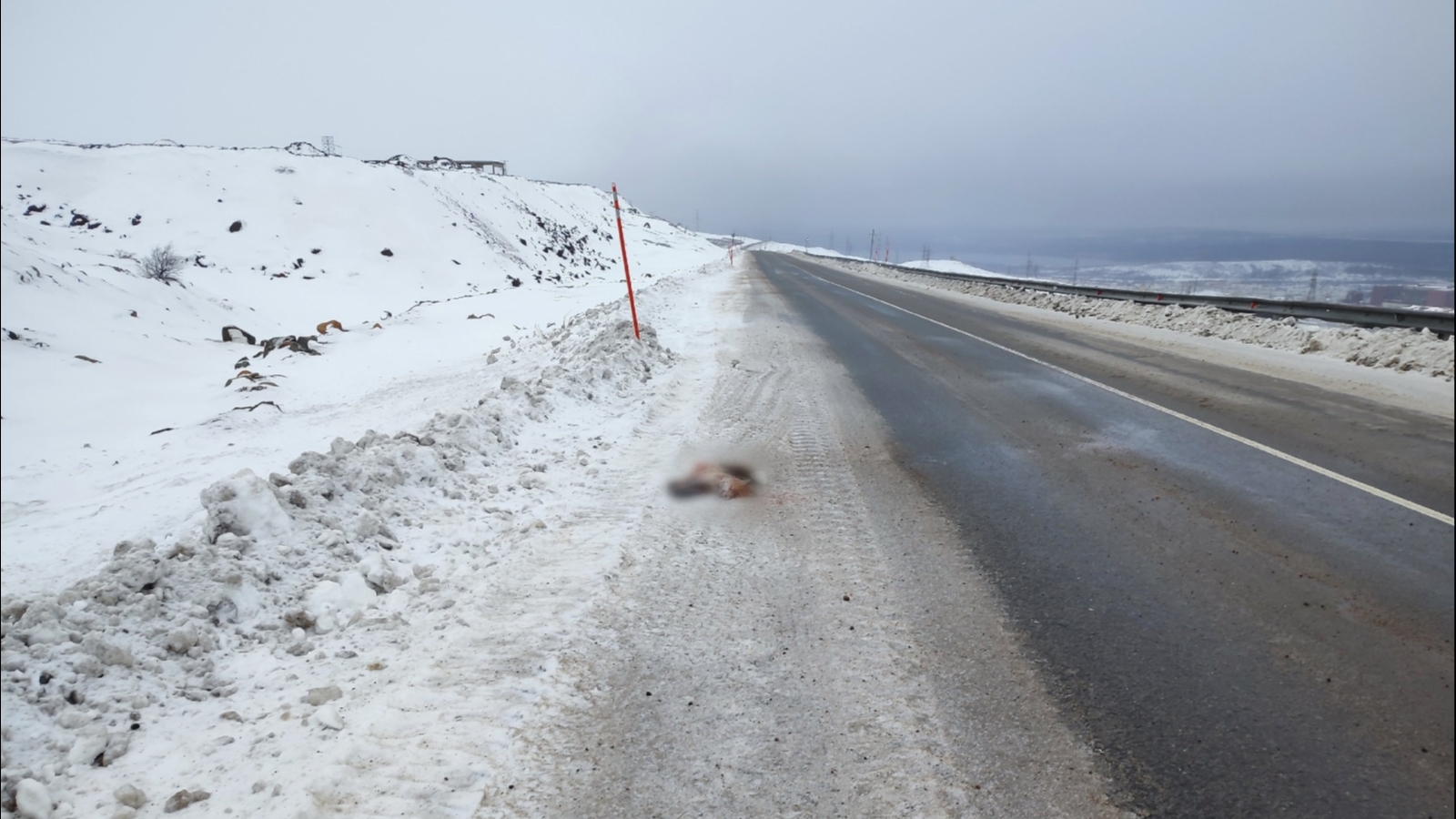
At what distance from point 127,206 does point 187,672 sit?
30614 mm

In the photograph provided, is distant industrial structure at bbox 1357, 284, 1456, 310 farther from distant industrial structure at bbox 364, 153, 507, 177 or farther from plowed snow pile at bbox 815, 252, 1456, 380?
distant industrial structure at bbox 364, 153, 507, 177

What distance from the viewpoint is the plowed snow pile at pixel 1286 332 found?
4410 mm

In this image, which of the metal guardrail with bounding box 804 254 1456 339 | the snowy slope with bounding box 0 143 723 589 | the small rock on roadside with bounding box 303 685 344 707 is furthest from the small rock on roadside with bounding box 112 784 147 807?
the metal guardrail with bounding box 804 254 1456 339

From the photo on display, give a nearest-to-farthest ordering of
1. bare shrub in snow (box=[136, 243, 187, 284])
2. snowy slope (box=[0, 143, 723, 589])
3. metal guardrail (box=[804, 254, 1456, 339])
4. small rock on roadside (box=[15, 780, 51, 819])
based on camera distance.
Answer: small rock on roadside (box=[15, 780, 51, 819]), snowy slope (box=[0, 143, 723, 589]), metal guardrail (box=[804, 254, 1456, 339]), bare shrub in snow (box=[136, 243, 187, 284])

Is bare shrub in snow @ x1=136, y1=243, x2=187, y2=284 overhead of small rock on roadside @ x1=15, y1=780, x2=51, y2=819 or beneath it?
overhead

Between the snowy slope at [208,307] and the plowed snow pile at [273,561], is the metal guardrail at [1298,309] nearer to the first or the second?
the plowed snow pile at [273,561]

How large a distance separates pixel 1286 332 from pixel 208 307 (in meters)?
21.4

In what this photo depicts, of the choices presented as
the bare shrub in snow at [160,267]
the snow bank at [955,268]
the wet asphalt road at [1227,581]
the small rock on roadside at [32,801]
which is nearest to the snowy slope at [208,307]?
the bare shrub in snow at [160,267]

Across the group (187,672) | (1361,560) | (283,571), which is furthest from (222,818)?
(1361,560)

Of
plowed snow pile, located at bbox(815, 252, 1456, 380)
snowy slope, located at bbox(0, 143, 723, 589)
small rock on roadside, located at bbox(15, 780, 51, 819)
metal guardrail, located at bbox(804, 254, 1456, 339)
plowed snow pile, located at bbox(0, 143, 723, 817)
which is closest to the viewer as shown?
small rock on roadside, located at bbox(15, 780, 51, 819)

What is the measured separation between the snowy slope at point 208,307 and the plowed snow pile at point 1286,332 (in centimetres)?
587

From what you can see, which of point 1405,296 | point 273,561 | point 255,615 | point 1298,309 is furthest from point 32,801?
point 1298,309

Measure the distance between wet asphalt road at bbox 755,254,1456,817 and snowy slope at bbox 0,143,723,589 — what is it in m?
4.01

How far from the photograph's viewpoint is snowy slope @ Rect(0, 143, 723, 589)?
356 centimetres
